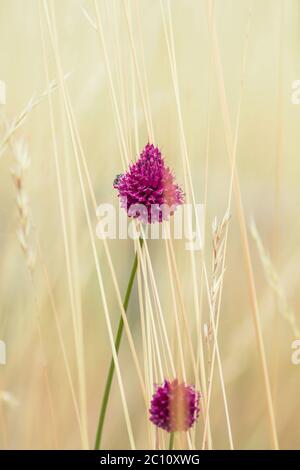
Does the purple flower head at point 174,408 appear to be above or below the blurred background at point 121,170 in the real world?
below

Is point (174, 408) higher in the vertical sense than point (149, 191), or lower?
lower

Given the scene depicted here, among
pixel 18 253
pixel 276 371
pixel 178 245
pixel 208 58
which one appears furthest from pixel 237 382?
pixel 208 58

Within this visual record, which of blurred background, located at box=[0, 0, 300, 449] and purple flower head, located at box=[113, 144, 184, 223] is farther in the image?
blurred background, located at box=[0, 0, 300, 449]

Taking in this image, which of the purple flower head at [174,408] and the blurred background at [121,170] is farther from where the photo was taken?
the blurred background at [121,170]

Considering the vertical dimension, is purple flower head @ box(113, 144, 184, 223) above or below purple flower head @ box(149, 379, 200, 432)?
above

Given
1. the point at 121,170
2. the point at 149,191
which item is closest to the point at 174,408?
the point at 149,191

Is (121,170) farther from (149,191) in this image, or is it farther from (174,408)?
(174,408)
